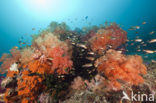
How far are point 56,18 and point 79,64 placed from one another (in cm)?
16248

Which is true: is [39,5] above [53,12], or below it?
below

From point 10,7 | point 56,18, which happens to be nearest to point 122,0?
point 56,18

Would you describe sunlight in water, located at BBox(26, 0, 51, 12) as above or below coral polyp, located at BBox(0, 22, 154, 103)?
above

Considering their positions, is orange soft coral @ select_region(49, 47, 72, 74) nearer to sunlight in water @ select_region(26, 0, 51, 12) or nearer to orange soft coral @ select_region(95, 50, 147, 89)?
orange soft coral @ select_region(95, 50, 147, 89)

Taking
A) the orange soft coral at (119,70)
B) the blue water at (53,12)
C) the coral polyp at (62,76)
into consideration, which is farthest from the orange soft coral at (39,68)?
the blue water at (53,12)

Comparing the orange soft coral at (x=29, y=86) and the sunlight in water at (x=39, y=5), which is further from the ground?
the sunlight in water at (x=39, y=5)

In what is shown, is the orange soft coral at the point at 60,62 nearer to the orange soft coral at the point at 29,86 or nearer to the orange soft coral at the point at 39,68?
the orange soft coral at the point at 39,68

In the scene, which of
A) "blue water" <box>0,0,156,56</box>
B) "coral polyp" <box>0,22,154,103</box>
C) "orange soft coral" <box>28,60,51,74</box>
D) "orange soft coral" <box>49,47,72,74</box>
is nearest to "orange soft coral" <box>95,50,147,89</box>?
"coral polyp" <box>0,22,154,103</box>

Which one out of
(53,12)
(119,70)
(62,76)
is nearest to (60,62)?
(62,76)

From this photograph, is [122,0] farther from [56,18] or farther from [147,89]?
[147,89]

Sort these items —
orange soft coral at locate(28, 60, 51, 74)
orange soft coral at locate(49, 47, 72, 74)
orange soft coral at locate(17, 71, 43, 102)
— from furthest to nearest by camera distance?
orange soft coral at locate(49, 47, 72, 74), orange soft coral at locate(28, 60, 51, 74), orange soft coral at locate(17, 71, 43, 102)

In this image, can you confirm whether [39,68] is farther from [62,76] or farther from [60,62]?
[62,76]

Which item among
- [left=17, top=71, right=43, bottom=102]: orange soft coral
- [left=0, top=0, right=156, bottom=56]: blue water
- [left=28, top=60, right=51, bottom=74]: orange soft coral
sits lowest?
[left=17, top=71, right=43, bottom=102]: orange soft coral

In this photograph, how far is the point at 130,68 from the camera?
14.4 feet
